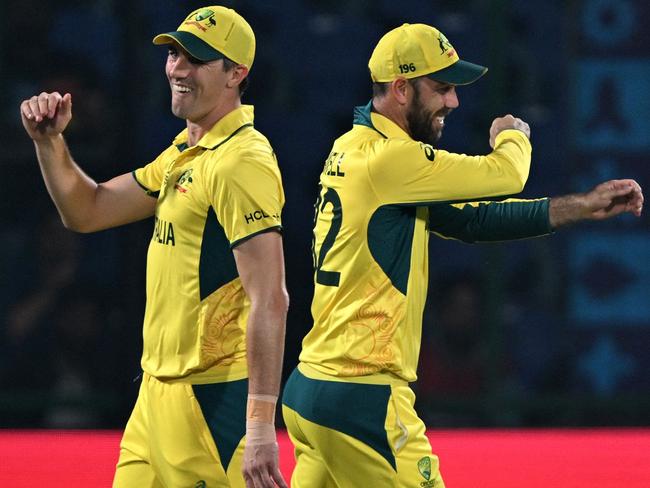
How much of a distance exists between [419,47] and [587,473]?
252cm

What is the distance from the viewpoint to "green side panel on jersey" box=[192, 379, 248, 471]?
3.54 metres

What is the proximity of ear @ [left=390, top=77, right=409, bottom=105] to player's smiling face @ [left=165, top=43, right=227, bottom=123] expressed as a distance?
18.0 inches

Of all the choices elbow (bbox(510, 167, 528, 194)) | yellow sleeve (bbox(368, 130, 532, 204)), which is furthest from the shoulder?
elbow (bbox(510, 167, 528, 194))

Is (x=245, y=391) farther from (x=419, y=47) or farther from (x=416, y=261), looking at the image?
(x=419, y=47)

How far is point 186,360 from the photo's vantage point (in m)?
3.54

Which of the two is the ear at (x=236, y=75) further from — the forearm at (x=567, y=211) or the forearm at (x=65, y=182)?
the forearm at (x=567, y=211)

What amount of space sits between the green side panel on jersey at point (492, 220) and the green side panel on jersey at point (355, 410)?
18.9 inches

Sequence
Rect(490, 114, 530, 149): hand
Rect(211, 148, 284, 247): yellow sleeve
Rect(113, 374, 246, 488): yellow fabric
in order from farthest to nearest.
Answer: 1. Rect(490, 114, 530, 149): hand
2. Rect(113, 374, 246, 488): yellow fabric
3. Rect(211, 148, 284, 247): yellow sleeve

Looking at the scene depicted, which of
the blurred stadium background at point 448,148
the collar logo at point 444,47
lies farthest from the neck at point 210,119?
the blurred stadium background at point 448,148

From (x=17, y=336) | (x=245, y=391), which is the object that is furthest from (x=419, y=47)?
(x=17, y=336)

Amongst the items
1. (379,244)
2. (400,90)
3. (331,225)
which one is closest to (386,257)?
(379,244)

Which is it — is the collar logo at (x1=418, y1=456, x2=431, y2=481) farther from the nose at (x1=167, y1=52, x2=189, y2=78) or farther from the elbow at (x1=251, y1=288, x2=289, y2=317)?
the nose at (x1=167, y1=52, x2=189, y2=78)

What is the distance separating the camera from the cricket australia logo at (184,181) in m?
3.56

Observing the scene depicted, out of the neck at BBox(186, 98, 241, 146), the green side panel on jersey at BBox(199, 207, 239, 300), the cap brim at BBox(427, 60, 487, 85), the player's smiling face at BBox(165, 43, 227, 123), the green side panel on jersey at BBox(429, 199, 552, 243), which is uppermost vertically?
the cap brim at BBox(427, 60, 487, 85)
